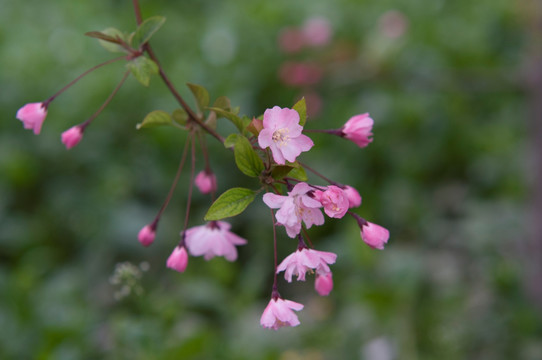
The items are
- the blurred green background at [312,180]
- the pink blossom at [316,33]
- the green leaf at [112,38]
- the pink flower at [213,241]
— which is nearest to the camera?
the green leaf at [112,38]

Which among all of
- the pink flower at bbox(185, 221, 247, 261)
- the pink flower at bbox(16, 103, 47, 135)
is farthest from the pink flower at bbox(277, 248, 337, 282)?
the pink flower at bbox(16, 103, 47, 135)

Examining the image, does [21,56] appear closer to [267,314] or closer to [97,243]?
[97,243]

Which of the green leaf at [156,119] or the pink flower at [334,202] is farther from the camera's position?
the green leaf at [156,119]

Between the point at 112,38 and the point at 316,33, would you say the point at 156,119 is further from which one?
the point at 316,33

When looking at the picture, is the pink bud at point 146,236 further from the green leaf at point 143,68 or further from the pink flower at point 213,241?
the green leaf at point 143,68

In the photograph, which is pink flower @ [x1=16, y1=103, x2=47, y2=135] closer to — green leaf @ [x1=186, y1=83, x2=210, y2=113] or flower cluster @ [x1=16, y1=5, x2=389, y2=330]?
flower cluster @ [x1=16, y1=5, x2=389, y2=330]

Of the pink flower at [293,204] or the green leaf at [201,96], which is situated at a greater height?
the green leaf at [201,96]

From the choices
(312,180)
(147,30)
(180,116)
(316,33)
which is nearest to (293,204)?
(180,116)

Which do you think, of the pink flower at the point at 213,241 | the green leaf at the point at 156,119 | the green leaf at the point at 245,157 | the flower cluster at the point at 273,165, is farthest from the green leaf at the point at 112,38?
the pink flower at the point at 213,241
